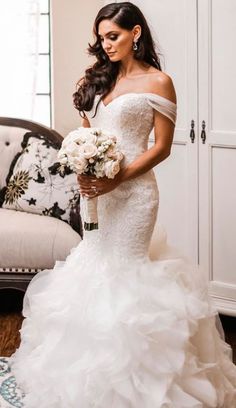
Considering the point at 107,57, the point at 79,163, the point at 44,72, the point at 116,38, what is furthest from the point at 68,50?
the point at 79,163

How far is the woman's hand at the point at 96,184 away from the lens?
2883mm

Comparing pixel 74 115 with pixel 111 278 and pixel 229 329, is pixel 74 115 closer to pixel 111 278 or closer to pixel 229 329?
pixel 229 329

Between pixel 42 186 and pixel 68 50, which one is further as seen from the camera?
pixel 68 50

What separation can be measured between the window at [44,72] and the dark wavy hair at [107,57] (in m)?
2.18

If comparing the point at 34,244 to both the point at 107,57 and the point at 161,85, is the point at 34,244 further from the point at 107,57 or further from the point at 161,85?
the point at 161,85

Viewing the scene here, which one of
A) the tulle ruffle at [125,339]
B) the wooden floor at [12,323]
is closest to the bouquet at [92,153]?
the tulle ruffle at [125,339]

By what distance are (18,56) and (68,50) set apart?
381 mm

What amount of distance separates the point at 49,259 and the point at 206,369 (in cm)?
131

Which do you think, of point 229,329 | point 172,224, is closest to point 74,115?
point 172,224

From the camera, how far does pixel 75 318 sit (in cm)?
291

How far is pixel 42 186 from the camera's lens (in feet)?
14.3

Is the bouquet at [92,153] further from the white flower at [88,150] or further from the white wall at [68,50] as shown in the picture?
the white wall at [68,50]

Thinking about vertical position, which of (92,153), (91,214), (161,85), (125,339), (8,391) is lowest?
(8,391)

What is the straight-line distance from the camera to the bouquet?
2.81 meters
